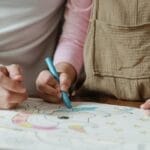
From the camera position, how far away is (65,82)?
793 millimetres

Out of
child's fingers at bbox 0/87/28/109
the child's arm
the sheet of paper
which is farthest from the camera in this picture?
the child's arm

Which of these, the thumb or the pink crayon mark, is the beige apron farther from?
the pink crayon mark

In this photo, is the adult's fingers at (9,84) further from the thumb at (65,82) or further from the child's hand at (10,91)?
the thumb at (65,82)

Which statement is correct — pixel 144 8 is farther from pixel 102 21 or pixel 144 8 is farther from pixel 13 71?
pixel 13 71

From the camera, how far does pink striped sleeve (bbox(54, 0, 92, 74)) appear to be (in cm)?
88

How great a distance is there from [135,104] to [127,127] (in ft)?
0.52

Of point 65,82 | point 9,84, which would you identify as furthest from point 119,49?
point 9,84

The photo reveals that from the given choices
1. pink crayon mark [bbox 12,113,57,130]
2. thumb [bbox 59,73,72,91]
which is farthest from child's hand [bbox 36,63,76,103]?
pink crayon mark [bbox 12,113,57,130]

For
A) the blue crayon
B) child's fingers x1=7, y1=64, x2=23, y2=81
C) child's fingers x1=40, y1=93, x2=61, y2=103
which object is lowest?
child's fingers x1=40, y1=93, x2=61, y2=103

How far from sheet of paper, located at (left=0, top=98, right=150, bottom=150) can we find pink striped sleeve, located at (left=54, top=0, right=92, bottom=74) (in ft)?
0.47

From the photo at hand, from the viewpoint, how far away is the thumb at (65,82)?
783 mm

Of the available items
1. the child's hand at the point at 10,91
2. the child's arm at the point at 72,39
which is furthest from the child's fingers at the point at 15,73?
the child's arm at the point at 72,39

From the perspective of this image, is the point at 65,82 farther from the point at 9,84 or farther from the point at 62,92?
the point at 9,84

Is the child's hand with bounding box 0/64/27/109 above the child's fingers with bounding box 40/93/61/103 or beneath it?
above
